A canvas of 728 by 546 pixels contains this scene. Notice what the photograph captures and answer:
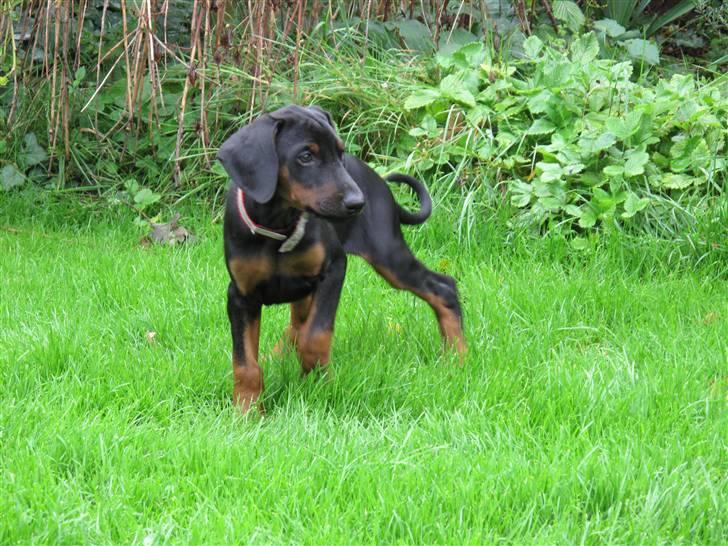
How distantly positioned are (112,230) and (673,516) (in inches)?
155

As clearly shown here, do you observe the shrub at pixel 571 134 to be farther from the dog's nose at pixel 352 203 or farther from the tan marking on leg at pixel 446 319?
the dog's nose at pixel 352 203

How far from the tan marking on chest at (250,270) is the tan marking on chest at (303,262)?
0.04m

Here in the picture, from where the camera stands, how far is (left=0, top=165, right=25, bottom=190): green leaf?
20.6ft

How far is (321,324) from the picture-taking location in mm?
3531

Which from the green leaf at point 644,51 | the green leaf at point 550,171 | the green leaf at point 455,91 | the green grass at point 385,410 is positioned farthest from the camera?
the green leaf at point 644,51

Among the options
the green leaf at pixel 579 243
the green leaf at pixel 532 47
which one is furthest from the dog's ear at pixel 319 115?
the green leaf at pixel 532 47

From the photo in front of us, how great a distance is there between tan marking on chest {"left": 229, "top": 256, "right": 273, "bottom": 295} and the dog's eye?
0.35 m

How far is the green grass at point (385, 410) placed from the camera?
266 centimetres

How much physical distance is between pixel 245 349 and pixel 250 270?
0.27 metres

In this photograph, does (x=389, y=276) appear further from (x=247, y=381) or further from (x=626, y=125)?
(x=626, y=125)

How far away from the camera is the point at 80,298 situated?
14.9 ft

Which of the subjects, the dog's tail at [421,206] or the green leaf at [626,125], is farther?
the green leaf at [626,125]

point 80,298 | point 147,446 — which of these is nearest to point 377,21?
point 80,298

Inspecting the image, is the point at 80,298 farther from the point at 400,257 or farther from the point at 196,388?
the point at 400,257
